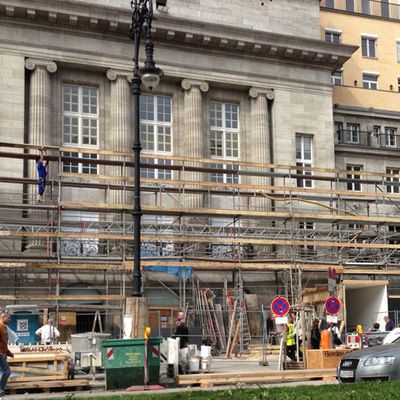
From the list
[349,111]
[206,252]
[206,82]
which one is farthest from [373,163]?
[206,252]

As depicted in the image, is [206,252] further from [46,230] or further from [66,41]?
[66,41]

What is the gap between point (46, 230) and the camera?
116 ft

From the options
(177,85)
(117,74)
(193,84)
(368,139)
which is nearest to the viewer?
(117,74)

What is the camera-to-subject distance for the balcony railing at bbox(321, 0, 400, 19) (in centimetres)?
5647

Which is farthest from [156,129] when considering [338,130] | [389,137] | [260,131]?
[389,137]

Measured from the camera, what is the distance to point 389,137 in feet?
177

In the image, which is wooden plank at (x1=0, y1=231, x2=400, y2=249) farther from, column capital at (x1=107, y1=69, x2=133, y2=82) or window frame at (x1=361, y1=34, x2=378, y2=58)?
window frame at (x1=361, y1=34, x2=378, y2=58)

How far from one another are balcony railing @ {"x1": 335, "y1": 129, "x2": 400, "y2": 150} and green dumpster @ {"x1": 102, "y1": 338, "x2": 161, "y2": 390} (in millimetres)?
32803

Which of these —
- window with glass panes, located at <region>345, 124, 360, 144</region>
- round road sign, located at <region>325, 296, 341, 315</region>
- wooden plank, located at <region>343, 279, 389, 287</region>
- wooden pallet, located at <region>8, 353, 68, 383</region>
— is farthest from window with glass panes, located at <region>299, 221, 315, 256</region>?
wooden pallet, located at <region>8, 353, 68, 383</region>

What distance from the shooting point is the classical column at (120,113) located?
40.7 m

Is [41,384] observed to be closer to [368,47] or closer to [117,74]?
[117,74]

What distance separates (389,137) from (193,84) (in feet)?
55.5

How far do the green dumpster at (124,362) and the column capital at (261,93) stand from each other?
26065 mm

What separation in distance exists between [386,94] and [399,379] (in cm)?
4108
